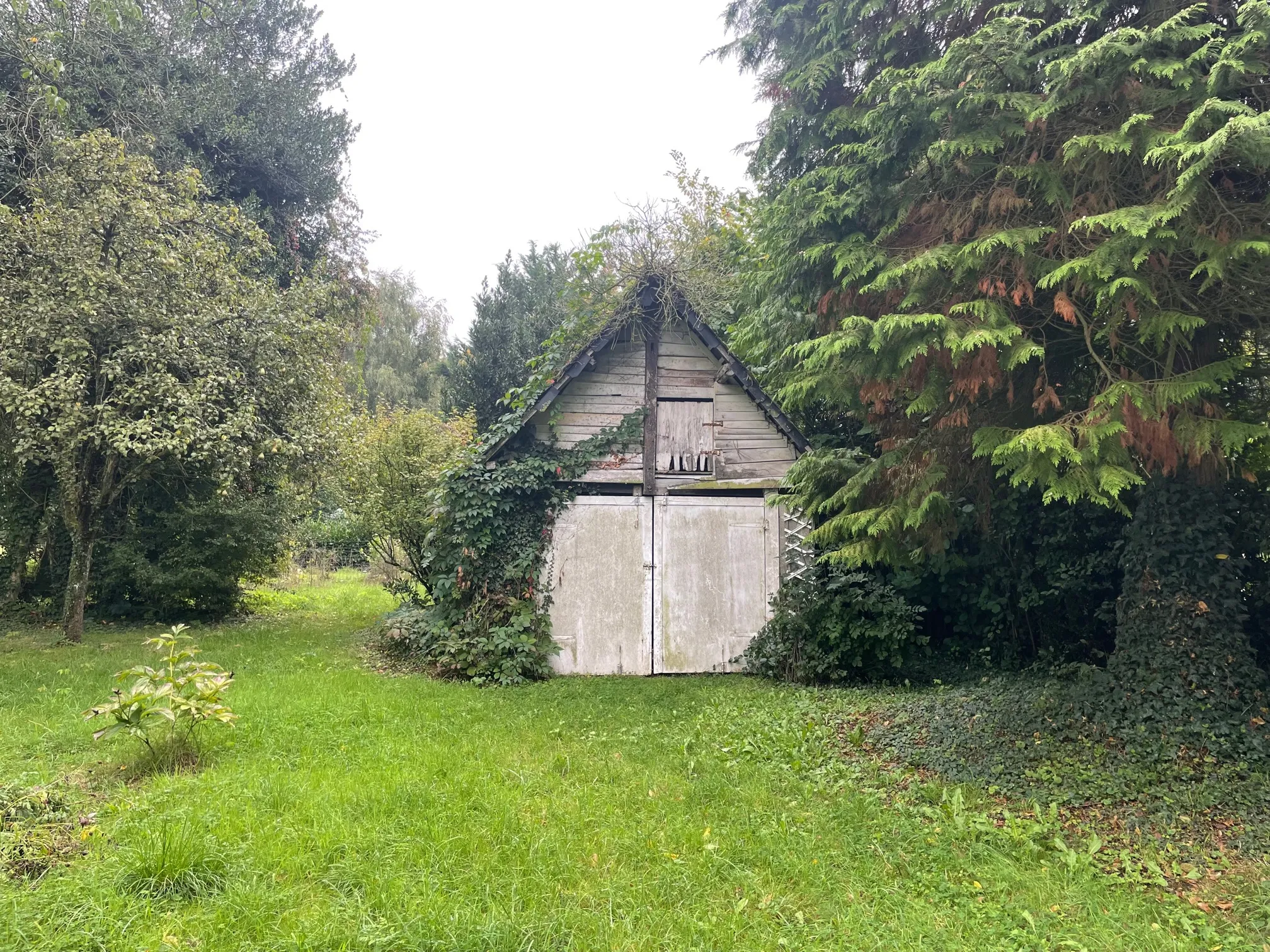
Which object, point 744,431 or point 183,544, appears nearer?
point 744,431

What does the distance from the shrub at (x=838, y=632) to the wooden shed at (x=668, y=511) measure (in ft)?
1.57

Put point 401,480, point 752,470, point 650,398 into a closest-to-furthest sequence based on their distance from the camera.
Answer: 1. point 650,398
2. point 752,470
3. point 401,480

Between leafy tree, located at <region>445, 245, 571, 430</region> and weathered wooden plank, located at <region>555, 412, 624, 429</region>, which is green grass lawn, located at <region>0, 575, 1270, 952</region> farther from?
leafy tree, located at <region>445, 245, 571, 430</region>

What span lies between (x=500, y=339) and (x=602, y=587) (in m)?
18.1

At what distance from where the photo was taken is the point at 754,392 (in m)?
9.91

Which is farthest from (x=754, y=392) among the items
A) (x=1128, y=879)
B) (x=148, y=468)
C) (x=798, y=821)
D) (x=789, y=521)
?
(x=148, y=468)

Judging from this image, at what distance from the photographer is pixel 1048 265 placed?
4.66 meters

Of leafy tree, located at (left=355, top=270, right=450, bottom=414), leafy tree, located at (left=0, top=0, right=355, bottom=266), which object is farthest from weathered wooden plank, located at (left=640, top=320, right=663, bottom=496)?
leafy tree, located at (left=355, top=270, right=450, bottom=414)

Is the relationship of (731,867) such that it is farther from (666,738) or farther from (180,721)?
(180,721)

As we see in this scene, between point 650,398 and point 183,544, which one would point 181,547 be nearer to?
point 183,544

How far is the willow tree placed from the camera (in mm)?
4191

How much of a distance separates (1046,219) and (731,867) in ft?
15.0

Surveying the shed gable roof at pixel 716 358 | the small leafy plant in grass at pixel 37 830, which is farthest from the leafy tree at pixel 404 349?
the small leafy plant in grass at pixel 37 830

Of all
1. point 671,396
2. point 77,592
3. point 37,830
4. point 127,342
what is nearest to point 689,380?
point 671,396
